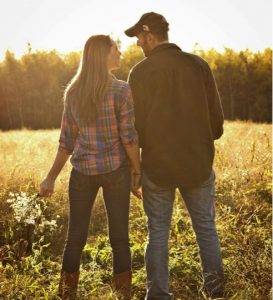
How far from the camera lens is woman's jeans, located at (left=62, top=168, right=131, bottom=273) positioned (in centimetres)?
326

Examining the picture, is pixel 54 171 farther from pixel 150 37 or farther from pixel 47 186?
pixel 150 37

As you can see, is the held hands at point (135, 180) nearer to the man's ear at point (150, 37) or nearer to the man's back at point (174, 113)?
the man's back at point (174, 113)

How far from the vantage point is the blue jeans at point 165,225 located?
11.1 feet

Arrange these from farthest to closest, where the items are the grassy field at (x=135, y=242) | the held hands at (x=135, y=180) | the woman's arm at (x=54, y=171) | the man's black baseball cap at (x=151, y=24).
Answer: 1. the grassy field at (x=135, y=242)
2. the woman's arm at (x=54, y=171)
3. the held hands at (x=135, y=180)
4. the man's black baseball cap at (x=151, y=24)

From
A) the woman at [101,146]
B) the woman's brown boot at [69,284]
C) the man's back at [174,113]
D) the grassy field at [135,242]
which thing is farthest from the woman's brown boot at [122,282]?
the man's back at [174,113]

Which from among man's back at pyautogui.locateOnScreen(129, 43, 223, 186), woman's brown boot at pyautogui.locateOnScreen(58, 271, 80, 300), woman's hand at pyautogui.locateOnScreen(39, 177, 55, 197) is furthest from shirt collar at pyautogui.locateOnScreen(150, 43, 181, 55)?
woman's brown boot at pyautogui.locateOnScreen(58, 271, 80, 300)

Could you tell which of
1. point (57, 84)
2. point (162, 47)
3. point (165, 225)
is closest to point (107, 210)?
point (165, 225)

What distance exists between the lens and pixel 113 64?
3230 mm

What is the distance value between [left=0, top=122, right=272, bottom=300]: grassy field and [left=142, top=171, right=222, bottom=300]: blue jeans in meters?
0.23

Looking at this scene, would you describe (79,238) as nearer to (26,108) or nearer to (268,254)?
(268,254)

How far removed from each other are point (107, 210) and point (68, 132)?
25.3 inches

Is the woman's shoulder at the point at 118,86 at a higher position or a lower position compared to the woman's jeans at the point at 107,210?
higher

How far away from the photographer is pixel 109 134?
3246 mm

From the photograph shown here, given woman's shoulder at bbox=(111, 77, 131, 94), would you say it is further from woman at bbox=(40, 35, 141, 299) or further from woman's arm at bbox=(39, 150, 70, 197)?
→ woman's arm at bbox=(39, 150, 70, 197)
